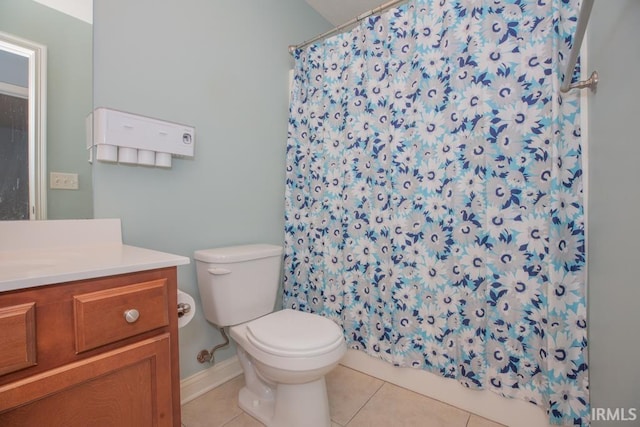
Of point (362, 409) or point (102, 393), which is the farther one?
point (362, 409)

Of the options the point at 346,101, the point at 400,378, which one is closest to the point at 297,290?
the point at 400,378

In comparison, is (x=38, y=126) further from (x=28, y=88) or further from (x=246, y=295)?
(x=246, y=295)

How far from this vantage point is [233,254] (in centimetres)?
139

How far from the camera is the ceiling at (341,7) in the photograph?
79.4 inches

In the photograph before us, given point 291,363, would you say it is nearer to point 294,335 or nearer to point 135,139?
point 294,335

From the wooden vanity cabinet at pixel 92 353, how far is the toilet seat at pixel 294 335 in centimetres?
37

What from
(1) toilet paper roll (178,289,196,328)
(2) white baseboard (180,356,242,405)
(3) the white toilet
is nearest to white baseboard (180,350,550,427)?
(2) white baseboard (180,356,242,405)

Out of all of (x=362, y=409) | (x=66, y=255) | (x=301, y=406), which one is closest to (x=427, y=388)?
(x=362, y=409)

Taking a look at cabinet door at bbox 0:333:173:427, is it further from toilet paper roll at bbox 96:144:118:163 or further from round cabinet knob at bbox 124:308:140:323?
toilet paper roll at bbox 96:144:118:163

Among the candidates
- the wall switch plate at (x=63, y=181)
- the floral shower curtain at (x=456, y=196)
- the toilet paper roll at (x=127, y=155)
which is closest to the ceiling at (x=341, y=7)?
the floral shower curtain at (x=456, y=196)

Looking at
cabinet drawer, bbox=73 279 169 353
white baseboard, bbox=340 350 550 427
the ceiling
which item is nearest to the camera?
cabinet drawer, bbox=73 279 169 353

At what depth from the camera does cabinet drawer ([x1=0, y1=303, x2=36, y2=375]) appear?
0.59m

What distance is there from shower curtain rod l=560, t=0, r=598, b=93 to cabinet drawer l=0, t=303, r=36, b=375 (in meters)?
1.41

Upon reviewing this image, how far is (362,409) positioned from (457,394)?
0.47 meters
